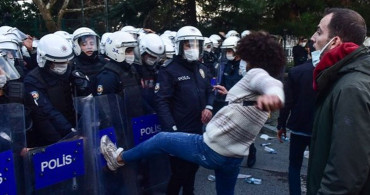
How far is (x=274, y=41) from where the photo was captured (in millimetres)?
3377

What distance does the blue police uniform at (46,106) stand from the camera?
3.99 meters

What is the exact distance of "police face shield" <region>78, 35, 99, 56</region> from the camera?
20.8 ft

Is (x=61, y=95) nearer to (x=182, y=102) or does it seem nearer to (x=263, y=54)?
(x=182, y=102)

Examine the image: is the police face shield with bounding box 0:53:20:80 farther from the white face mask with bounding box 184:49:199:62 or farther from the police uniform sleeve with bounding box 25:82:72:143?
the white face mask with bounding box 184:49:199:62

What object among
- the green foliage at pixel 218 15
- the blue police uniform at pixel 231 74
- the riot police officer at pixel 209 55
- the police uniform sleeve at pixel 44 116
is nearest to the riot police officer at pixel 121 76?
the police uniform sleeve at pixel 44 116

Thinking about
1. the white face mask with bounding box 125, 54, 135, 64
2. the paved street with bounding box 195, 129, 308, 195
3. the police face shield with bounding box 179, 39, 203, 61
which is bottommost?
the paved street with bounding box 195, 129, 308, 195

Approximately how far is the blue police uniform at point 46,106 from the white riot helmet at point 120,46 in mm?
793

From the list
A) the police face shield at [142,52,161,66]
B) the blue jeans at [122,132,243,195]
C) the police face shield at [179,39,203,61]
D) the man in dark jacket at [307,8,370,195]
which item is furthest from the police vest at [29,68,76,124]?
the man in dark jacket at [307,8,370,195]

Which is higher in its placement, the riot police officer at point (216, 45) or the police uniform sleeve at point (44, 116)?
the riot police officer at point (216, 45)

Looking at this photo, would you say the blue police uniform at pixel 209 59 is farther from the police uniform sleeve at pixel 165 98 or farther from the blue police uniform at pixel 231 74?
the police uniform sleeve at pixel 165 98

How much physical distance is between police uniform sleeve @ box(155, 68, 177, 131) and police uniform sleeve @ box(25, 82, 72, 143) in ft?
3.09

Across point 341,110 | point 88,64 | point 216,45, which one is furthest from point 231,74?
point 216,45

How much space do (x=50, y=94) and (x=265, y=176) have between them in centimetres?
342

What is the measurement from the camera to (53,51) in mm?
4301
